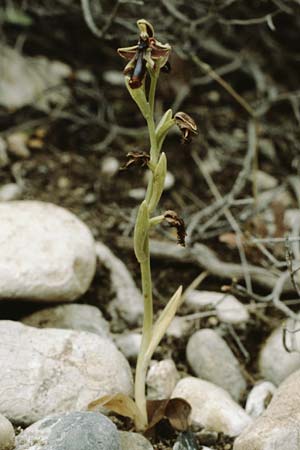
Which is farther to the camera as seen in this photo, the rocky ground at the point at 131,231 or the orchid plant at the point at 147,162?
the rocky ground at the point at 131,231

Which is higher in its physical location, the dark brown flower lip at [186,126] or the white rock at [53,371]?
the dark brown flower lip at [186,126]

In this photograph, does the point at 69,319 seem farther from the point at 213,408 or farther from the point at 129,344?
the point at 213,408

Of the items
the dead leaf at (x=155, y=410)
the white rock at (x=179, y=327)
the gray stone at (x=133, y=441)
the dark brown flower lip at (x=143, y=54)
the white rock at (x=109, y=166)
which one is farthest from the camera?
the white rock at (x=109, y=166)

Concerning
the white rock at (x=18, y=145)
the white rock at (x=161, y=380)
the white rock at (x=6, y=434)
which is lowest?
the white rock at (x=18, y=145)

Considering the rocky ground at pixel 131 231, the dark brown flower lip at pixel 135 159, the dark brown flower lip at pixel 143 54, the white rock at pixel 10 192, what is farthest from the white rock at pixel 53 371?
the white rock at pixel 10 192

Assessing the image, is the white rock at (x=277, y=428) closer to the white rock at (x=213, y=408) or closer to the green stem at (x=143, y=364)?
the white rock at (x=213, y=408)

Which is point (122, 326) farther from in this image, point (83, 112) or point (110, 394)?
point (83, 112)

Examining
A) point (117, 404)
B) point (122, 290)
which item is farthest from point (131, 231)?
point (117, 404)

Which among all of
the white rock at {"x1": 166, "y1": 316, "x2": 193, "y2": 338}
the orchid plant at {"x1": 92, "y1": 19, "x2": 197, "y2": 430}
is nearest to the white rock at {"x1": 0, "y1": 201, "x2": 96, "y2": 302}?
the white rock at {"x1": 166, "y1": 316, "x2": 193, "y2": 338}
